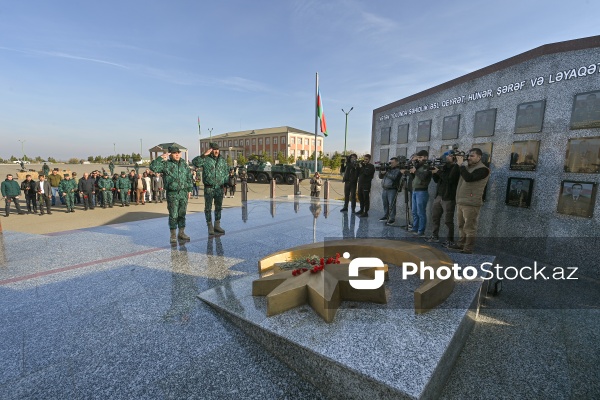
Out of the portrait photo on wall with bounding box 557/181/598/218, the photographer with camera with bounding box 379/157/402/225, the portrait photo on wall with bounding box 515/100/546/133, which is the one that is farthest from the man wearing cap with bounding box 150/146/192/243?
the portrait photo on wall with bounding box 557/181/598/218

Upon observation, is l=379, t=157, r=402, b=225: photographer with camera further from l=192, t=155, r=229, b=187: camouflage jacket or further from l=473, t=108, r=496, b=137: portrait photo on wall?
l=192, t=155, r=229, b=187: camouflage jacket

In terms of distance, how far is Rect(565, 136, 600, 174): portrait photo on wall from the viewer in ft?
13.2

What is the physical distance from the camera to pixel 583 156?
417 cm

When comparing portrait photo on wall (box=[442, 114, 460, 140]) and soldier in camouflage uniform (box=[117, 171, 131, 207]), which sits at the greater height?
portrait photo on wall (box=[442, 114, 460, 140])

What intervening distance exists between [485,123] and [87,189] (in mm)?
13794

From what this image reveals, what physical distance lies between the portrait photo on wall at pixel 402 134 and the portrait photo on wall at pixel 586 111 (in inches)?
149

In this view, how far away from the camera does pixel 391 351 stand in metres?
2.03

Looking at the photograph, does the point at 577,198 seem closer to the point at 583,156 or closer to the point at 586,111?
the point at 583,156

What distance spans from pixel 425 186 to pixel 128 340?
212 inches

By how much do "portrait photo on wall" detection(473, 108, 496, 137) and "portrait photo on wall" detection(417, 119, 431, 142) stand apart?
132cm

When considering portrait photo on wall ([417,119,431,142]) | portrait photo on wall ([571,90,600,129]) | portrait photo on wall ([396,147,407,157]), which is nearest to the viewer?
portrait photo on wall ([571,90,600,129])

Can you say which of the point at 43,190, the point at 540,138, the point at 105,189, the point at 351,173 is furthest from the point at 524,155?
the point at 43,190

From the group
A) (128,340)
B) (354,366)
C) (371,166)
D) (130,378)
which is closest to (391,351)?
(354,366)

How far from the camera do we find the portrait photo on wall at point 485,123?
211 inches
